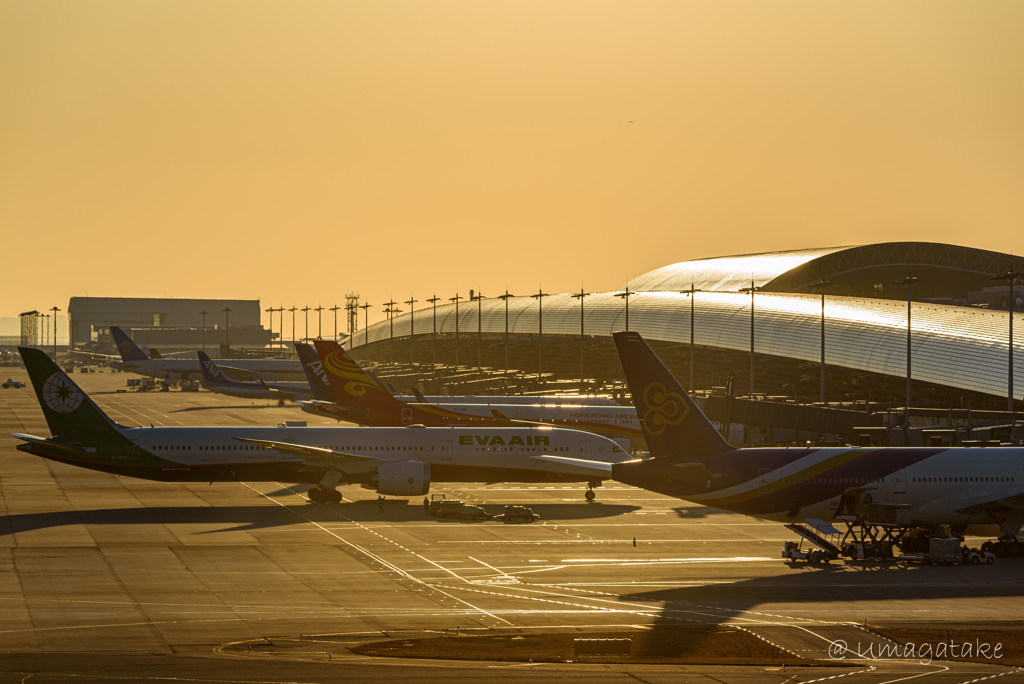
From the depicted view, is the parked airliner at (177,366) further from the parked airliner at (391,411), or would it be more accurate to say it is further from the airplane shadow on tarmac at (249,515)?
the airplane shadow on tarmac at (249,515)

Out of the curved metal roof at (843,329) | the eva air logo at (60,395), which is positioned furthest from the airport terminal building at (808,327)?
the eva air logo at (60,395)

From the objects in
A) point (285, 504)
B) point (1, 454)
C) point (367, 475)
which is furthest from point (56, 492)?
point (1, 454)

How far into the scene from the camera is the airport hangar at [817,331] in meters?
96.4

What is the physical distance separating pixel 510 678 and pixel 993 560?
91.1 ft

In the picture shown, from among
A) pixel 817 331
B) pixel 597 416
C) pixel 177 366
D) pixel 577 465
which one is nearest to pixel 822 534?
pixel 577 465

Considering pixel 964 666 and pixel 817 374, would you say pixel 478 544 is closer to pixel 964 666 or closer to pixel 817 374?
pixel 964 666

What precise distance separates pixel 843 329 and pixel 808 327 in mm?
5185

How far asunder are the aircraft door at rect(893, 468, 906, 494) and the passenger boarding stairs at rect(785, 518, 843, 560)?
3106mm

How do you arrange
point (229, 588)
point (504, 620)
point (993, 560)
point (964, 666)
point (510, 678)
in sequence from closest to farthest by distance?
point (510, 678), point (964, 666), point (504, 620), point (229, 588), point (993, 560)

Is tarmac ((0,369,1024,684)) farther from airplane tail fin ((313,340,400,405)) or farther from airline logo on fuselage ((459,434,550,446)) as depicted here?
airplane tail fin ((313,340,400,405))

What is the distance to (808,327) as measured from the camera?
118375 millimetres

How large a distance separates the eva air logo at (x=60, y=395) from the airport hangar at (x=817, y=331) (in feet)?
167

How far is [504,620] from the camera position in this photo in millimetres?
32312

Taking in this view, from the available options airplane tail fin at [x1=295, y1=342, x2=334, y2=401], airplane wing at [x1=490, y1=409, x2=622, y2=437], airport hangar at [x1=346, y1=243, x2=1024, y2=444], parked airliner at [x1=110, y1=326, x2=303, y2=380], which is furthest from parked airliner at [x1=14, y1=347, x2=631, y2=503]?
parked airliner at [x1=110, y1=326, x2=303, y2=380]
